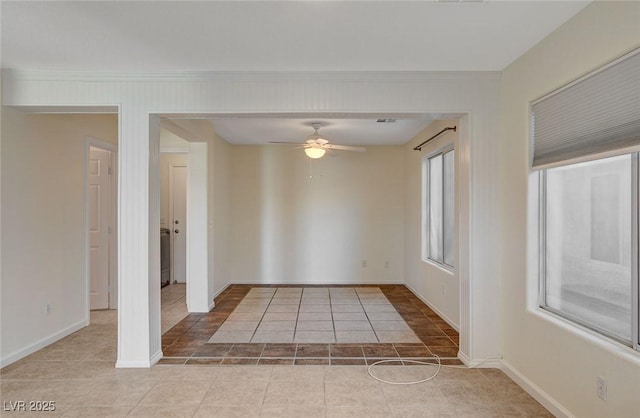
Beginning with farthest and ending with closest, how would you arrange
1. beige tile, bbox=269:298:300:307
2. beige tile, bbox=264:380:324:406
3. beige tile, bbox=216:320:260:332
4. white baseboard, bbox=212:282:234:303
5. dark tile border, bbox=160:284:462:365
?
white baseboard, bbox=212:282:234:303 < beige tile, bbox=269:298:300:307 < beige tile, bbox=216:320:260:332 < dark tile border, bbox=160:284:462:365 < beige tile, bbox=264:380:324:406

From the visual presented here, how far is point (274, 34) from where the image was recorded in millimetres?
2434

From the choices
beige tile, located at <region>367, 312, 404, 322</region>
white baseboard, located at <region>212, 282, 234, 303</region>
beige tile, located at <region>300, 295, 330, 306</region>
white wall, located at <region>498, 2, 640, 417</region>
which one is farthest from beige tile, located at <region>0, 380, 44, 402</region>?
white wall, located at <region>498, 2, 640, 417</region>

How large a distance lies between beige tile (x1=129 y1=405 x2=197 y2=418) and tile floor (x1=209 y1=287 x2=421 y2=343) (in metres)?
1.24

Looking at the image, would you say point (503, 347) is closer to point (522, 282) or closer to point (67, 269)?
point (522, 282)

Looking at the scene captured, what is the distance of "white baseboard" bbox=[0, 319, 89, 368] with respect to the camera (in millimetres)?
3113

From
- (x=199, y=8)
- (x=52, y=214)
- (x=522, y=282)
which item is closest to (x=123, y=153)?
(x=52, y=214)

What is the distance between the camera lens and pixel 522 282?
2.77m

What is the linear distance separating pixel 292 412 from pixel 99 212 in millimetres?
3831

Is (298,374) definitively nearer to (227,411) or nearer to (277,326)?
(227,411)

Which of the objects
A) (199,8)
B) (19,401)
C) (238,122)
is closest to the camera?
(199,8)

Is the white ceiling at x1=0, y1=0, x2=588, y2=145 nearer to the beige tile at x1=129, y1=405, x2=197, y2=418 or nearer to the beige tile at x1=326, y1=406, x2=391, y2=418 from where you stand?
the beige tile at x1=326, y1=406, x2=391, y2=418

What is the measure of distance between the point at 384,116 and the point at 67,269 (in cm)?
365

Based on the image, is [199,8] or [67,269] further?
[67,269]

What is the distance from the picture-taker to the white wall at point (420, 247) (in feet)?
13.9
